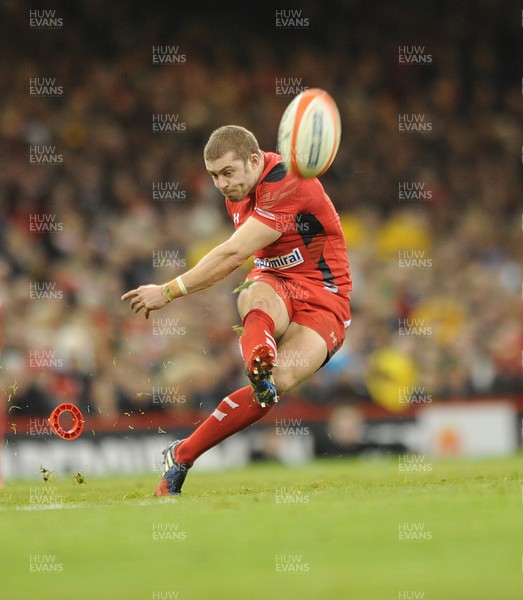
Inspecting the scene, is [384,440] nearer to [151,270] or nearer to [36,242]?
[151,270]

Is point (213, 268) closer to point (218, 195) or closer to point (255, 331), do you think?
point (255, 331)

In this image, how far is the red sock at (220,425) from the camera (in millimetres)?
8875

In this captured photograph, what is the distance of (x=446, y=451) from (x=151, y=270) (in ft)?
16.2

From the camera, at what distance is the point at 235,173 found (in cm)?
892

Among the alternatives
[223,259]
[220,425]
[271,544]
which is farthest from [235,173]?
[271,544]

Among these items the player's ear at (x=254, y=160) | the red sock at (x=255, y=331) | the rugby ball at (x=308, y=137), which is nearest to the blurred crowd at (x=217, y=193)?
the red sock at (x=255, y=331)

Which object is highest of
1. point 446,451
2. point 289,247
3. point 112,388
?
point 289,247

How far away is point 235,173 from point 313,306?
124 cm

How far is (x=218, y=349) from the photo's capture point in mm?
16891

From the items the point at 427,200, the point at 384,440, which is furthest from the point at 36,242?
the point at 427,200

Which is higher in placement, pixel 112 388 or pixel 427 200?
pixel 427 200

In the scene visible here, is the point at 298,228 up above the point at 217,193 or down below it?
below

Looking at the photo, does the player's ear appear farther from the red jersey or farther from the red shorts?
the red shorts

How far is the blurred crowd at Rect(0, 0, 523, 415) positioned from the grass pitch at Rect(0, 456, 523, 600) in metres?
6.98
